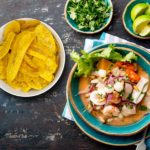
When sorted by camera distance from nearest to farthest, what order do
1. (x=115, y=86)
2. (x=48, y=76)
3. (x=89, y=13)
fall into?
(x=115, y=86), (x=48, y=76), (x=89, y=13)

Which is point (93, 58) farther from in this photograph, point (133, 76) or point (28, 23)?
point (28, 23)

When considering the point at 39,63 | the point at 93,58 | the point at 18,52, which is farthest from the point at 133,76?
the point at 18,52

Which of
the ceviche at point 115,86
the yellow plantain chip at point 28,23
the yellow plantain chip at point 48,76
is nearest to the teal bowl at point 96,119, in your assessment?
the ceviche at point 115,86

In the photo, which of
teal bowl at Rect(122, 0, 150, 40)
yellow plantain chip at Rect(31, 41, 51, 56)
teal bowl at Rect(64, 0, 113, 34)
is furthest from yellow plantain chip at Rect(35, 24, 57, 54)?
teal bowl at Rect(122, 0, 150, 40)

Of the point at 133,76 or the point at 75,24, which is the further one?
the point at 75,24

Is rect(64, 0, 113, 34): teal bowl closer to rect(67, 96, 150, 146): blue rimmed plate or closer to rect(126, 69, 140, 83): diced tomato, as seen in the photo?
rect(126, 69, 140, 83): diced tomato

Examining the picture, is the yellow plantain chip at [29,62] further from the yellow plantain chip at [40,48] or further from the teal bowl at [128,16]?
the teal bowl at [128,16]

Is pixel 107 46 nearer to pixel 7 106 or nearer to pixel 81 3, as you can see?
pixel 81 3
